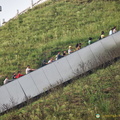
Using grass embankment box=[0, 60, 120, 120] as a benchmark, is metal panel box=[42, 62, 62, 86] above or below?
above

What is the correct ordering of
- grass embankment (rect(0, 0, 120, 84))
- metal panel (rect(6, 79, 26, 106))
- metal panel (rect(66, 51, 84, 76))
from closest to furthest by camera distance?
1. metal panel (rect(6, 79, 26, 106))
2. metal panel (rect(66, 51, 84, 76))
3. grass embankment (rect(0, 0, 120, 84))

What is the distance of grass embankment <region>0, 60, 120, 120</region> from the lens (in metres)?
11.1

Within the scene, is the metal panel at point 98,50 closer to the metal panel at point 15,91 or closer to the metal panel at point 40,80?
the metal panel at point 40,80

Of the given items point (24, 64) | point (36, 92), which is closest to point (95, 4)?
point (24, 64)

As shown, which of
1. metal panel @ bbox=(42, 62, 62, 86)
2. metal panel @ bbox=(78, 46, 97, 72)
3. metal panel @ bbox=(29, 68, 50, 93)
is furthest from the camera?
metal panel @ bbox=(78, 46, 97, 72)

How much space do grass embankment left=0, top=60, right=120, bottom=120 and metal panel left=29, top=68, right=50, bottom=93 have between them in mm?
1756

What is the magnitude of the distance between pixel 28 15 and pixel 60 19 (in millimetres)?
6692

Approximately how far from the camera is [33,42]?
121 ft

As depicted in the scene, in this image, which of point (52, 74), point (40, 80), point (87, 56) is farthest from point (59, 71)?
point (87, 56)

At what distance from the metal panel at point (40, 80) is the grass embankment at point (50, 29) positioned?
9.18m

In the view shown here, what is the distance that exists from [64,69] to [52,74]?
83cm

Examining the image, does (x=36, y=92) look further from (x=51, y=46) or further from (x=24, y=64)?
(x=51, y=46)

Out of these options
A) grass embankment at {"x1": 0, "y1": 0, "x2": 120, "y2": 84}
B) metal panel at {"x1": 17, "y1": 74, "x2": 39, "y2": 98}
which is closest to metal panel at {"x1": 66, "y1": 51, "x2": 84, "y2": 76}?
metal panel at {"x1": 17, "y1": 74, "x2": 39, "y2": 98}

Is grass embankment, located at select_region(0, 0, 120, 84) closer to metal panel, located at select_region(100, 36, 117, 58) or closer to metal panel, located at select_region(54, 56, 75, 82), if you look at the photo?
metal panel, located at select_region(54, 56, 75, 82)
